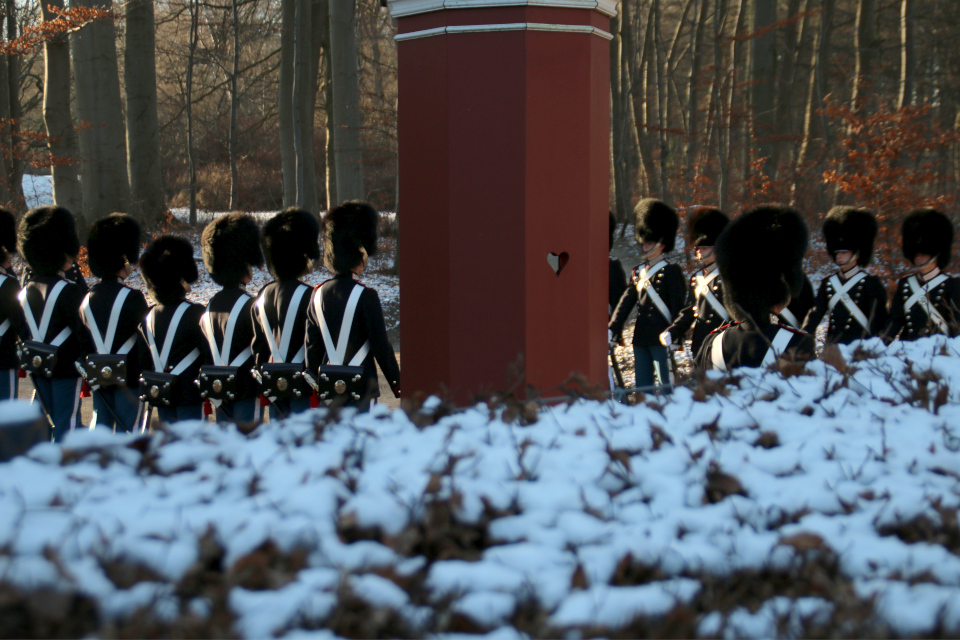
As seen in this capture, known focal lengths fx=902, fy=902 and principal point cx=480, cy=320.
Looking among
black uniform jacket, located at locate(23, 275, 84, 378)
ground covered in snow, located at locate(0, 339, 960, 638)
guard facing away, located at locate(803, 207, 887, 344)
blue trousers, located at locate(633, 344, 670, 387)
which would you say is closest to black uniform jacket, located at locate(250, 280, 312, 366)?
black uniform jacket, located at locate(23, 275, 84, 378)

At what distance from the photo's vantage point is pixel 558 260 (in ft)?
17.5

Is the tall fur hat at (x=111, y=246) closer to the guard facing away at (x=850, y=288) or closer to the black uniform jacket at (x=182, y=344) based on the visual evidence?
the black uniform jacket at (x=182, y=344)

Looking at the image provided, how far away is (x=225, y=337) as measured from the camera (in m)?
5.75

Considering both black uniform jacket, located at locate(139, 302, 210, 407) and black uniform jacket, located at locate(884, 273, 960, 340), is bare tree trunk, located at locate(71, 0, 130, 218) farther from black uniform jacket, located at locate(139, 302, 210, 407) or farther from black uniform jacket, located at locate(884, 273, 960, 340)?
black uniform jacket, located at locate(884, 273, 960, 340)

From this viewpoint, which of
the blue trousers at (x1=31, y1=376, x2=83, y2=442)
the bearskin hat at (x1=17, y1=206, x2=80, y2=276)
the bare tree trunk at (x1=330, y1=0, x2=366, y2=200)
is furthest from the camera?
the bare tree trunk at (x1=330, y1=0, x2=366, y2=200)

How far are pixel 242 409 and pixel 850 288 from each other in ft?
14.6

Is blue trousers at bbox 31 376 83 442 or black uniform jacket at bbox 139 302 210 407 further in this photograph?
blue trousers at bbox 31 376 83 442

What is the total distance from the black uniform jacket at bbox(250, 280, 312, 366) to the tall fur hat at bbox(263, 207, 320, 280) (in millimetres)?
147

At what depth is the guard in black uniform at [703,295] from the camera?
24.1 ft

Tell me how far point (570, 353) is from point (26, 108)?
30.0 metres

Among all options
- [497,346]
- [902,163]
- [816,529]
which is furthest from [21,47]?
[816,529]

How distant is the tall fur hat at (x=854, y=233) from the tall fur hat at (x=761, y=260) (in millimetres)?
1705

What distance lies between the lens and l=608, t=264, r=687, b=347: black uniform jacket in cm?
816

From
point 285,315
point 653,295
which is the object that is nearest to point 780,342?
point 285,315
